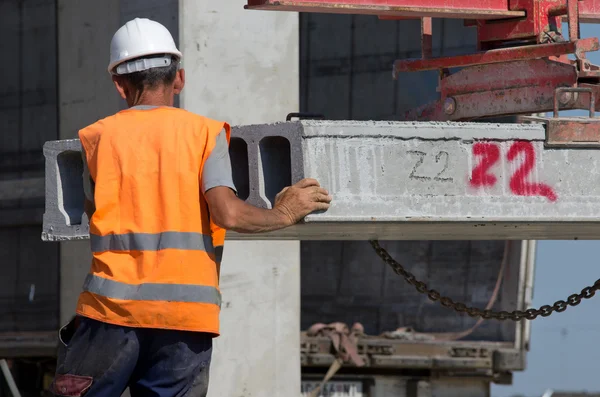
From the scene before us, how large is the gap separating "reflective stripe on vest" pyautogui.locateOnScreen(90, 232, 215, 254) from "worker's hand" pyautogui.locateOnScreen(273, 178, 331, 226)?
1.51ft

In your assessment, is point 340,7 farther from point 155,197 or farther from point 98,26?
point 98,26

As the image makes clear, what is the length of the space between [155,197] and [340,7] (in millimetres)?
2031

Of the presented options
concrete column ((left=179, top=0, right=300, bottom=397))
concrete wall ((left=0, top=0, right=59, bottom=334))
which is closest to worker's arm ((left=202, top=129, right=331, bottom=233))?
concrete column ((left=179, top=0, right=300, bottom=397))

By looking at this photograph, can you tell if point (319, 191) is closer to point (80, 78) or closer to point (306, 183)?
point (306, 183)

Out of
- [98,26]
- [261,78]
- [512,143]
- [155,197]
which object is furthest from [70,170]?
[98,26]

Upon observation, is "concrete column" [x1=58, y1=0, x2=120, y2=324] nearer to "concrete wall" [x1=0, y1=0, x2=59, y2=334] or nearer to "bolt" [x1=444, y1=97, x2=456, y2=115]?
"concrete wall" [x1=0, y1=0, x2=59, y2=334]

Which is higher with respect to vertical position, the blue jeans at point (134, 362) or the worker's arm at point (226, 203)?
the worker's arm at point (226, 203)

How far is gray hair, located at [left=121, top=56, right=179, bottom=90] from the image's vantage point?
3.99m

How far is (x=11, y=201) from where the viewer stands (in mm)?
12117

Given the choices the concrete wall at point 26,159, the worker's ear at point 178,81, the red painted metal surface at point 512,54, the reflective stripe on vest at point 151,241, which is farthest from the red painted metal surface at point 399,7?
the concrete wall at point 26,159

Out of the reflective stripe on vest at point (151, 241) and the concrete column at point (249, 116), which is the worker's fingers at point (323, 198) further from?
the concrete column at point (249, 116)

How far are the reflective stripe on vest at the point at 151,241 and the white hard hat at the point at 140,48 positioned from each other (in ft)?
1.78

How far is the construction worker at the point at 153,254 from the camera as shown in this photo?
3.83 meters

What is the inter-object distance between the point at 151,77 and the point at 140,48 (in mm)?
97
